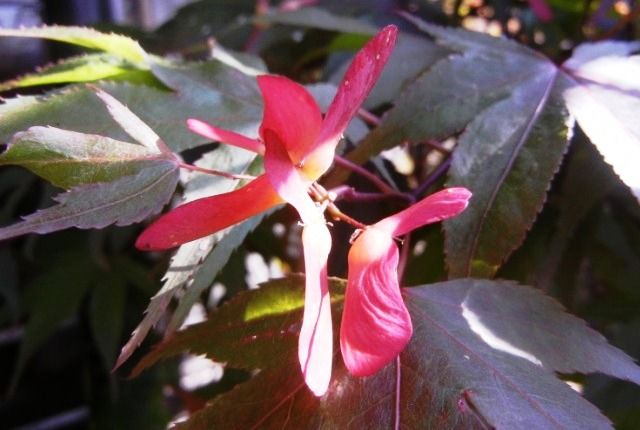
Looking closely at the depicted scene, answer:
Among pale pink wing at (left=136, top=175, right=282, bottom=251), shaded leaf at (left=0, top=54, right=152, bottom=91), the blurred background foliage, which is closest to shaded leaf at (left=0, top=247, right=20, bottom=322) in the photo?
the blurred background foliage

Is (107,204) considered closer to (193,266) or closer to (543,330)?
(193,266)

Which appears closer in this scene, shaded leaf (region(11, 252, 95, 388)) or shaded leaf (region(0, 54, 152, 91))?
shaded leaf (region(0, 54, 152, 91))

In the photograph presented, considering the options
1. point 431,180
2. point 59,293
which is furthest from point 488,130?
point 59,293

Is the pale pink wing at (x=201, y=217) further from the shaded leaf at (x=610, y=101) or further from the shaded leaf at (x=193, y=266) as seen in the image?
the shaded leaf at (x=610, y=101)

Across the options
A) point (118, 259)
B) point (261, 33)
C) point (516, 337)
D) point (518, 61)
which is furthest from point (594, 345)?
point (118, 259)

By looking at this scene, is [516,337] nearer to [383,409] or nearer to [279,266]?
[383,409]

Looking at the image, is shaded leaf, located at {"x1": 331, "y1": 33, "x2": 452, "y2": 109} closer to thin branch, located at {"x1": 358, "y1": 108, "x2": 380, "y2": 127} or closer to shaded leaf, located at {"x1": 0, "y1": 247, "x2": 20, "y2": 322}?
thin branch, located at {"x1": 358, "y1": 108, "x2": 380, "y2": 127}
